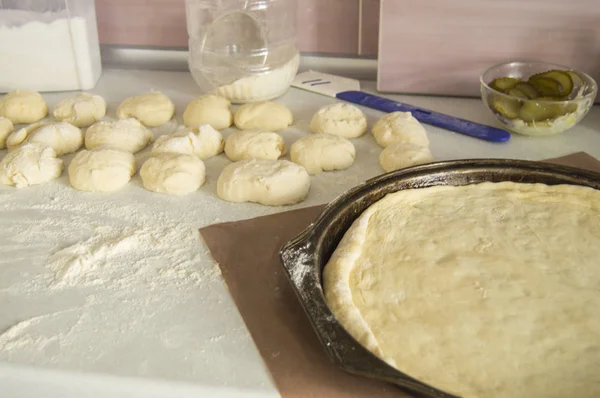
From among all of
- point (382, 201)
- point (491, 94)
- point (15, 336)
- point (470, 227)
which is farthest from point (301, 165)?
point (15, 336)

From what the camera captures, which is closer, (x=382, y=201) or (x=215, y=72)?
(x=382, y=201)

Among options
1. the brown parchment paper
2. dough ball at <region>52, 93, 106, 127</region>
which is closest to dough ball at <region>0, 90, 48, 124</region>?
dough ball at <region>52, 93, 106, 127</region>

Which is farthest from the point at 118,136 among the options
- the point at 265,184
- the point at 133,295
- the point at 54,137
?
the point at 133,295

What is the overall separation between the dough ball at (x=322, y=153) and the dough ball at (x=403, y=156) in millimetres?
82

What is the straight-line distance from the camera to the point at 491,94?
1480mm

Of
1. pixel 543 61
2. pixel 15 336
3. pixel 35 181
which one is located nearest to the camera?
pixel 15 336

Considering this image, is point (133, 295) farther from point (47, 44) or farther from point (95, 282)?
point (47, 44)

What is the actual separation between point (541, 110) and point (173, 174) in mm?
859

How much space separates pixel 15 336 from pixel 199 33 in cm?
104

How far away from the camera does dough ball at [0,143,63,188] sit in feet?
4.29

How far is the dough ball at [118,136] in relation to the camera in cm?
141

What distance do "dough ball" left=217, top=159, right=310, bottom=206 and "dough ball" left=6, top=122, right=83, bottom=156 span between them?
1.35 feet

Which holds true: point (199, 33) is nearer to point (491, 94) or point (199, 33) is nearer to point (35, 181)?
point (35, 181)

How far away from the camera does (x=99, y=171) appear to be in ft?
4.22
